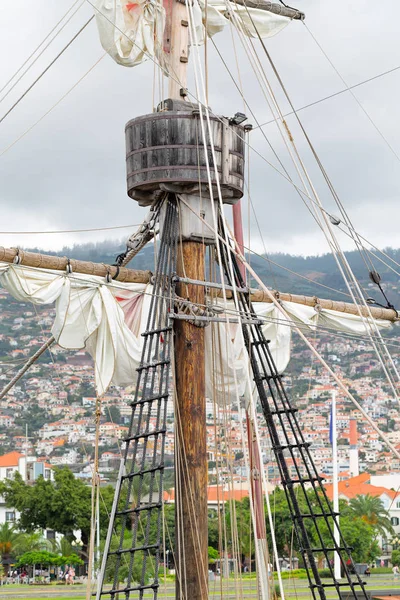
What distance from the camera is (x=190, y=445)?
32.2 feet

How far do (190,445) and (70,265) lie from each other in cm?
394

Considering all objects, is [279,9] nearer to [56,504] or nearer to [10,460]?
[56,504]

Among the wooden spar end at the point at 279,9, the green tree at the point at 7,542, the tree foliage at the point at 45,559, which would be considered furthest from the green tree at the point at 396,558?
the wooden spar end at the point at 279,9

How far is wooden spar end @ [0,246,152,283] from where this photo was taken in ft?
41.4

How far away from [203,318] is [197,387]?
64 centimetres

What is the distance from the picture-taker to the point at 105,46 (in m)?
13.5

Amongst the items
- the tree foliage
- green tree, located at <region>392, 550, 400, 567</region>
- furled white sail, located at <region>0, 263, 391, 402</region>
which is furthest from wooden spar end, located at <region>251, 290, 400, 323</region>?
green tree, located at <region>392, 550, 400, 567</region>

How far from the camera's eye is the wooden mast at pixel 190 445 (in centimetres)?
950

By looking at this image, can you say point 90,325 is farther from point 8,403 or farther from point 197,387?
point 8,403

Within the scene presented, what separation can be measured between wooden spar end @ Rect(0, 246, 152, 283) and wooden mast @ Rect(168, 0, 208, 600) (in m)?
2.87

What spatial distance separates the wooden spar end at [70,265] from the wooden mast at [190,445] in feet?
9.43

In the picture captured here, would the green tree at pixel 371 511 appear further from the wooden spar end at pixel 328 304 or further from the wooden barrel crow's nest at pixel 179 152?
the wooden barrel crow's nest at pixel 179 152

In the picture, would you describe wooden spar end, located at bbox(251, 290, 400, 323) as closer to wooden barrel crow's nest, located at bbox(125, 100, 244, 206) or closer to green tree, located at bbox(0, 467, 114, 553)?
wooden barrel crow's nest, located at bbox(125, 100, 244, 206)

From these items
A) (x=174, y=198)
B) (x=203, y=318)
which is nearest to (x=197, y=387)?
(x=203, y=318)
